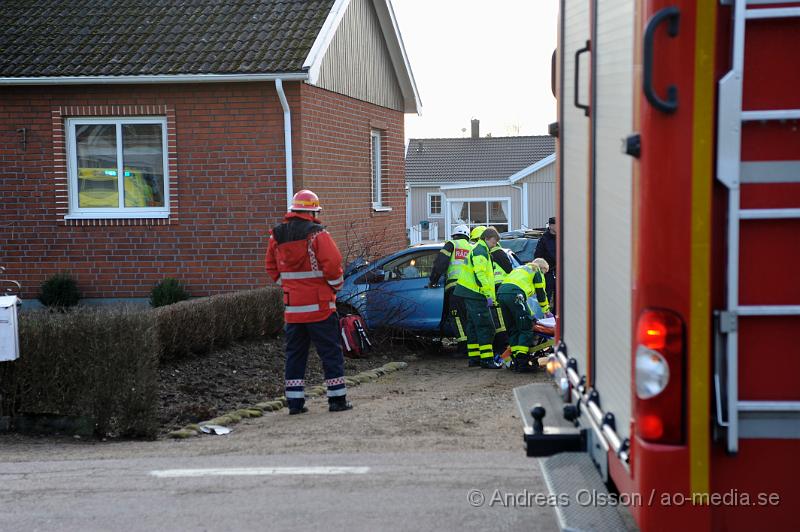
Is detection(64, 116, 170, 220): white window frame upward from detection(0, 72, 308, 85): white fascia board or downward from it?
downward

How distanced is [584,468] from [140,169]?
12924 mm

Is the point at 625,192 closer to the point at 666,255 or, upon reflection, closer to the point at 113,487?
the point at 666,255

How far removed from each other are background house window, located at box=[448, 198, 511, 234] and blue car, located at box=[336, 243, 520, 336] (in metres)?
33.6

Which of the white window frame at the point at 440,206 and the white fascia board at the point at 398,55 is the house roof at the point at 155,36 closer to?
the white fascia board at the point at 398,55

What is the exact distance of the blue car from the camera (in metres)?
13.4

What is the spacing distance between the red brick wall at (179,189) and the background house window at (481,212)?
31.6 metres

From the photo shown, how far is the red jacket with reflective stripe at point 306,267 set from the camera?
8820 millimetres

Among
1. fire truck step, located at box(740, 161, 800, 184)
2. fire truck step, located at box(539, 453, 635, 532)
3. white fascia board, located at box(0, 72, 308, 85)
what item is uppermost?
white fascia board, located at box(0, 72, 308, 85)

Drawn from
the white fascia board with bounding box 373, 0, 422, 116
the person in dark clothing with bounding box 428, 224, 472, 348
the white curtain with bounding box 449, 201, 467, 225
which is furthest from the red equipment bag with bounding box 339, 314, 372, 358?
the white curtain with bounding box 449, 201, 467, 225

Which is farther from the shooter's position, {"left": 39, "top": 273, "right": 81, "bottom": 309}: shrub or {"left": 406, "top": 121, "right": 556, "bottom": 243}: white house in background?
{"left": 406, "top": 121, "right": 556, "bottom": 243}: white house in background

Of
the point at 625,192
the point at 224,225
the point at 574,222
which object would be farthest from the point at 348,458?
the point at 224,225

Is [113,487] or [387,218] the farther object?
[387,218]

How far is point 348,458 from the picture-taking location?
274 inches

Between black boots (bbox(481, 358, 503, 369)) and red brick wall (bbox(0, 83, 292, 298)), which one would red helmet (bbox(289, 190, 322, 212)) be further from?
red brick wall (bbox(0, 83, 292, 298))
